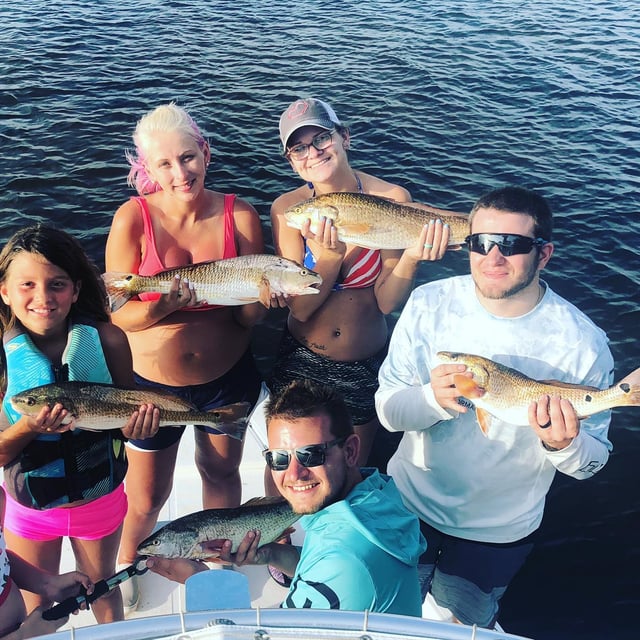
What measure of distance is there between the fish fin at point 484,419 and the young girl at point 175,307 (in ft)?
5.11

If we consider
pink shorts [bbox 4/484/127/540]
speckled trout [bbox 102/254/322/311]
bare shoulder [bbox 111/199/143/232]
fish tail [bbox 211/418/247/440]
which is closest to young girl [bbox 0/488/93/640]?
pink shorts [bbox 4/484/127/540]

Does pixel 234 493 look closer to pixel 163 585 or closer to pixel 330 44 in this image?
pixel 163 585

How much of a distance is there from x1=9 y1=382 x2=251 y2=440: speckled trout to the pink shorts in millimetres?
487

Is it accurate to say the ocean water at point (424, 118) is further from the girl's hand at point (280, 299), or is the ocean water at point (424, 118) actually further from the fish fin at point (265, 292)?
the fish fin at point (265, 292)

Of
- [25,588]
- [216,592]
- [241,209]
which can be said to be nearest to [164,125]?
[241,209]

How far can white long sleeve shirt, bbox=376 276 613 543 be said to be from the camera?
125 inches

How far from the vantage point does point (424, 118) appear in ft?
48.9

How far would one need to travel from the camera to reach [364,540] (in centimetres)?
242

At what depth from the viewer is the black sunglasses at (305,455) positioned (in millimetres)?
2795

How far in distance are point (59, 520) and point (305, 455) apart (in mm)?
1571

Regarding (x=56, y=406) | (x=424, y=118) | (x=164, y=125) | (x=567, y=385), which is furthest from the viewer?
(x=424, y=118)

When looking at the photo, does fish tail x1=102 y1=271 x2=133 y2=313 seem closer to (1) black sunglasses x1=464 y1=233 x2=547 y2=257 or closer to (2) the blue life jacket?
(2) the blue life jacket

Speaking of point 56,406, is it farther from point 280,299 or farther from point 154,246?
point 280,299

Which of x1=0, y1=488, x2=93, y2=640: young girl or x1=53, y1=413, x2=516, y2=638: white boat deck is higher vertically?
x1=0, y1=488, x2=93, y2=640: young girl
